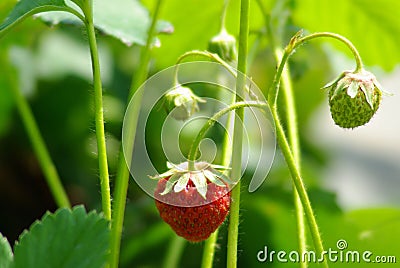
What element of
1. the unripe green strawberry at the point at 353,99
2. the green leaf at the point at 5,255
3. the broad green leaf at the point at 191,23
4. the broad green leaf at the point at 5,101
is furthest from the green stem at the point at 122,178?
the broad green leaf at the point at 5,101

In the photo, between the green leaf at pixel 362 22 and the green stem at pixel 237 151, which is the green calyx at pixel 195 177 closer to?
the green stem at pixel 237 151

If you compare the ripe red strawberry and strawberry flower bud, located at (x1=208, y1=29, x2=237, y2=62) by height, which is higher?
strawberry flower bud, located at (x1=208, y1=29, x2=237, y2=62)

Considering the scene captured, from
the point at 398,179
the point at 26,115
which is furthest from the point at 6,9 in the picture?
the point at 398,179

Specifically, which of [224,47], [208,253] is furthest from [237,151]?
[224,47]

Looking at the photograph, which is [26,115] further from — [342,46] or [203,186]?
[203,186]

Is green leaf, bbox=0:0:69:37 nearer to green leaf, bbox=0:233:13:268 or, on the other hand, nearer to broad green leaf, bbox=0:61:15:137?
green leaf, bbox=0:233:13:268

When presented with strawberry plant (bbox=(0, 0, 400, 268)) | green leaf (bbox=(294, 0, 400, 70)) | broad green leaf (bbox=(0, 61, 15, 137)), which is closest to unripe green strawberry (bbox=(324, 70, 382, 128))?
strawberry plant (bbox=(0, 0, 400, 268))
